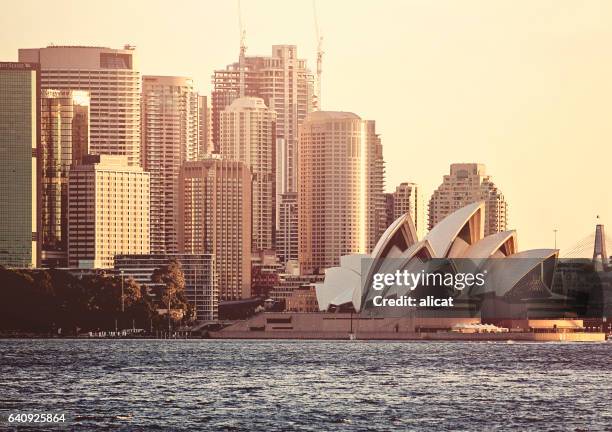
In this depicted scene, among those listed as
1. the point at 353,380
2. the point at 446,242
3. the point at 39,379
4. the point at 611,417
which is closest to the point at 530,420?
the point at 611,417

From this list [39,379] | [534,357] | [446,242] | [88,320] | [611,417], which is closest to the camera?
[611,417]

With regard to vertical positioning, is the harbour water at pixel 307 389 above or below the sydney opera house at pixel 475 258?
below

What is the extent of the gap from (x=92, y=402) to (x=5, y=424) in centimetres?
1291

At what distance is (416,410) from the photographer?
88062mm

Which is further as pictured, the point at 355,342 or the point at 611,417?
the point at 355,342

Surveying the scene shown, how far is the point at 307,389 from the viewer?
102m

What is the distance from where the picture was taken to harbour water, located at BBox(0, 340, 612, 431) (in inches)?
3228

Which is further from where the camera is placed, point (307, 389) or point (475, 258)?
point (475, 258)

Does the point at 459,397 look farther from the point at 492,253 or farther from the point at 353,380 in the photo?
the point at 492,253

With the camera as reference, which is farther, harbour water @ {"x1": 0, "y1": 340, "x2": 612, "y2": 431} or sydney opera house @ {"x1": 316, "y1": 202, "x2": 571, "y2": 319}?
sydney opera house @ {"x1": 316, "y1": 202, "x2": 571, "y2": 319}

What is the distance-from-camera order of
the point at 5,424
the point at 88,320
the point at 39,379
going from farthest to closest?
the point at 88,320
the point at 39,379
the point at 5,424

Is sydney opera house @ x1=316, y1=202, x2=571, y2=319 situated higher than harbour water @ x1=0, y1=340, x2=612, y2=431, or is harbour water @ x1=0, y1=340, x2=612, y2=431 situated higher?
sydney opera house @ x1=316, y1=202, x2=571, y2=319

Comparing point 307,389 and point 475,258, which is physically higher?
point 475,258

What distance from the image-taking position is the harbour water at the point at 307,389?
82.0 metres
